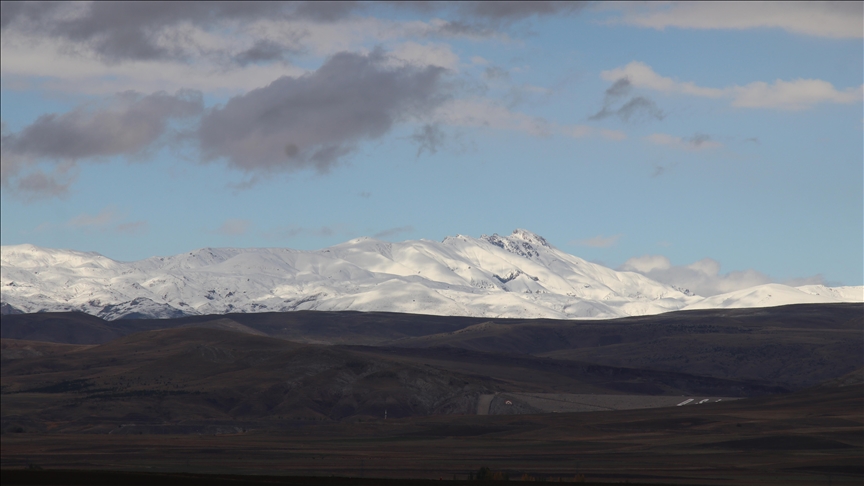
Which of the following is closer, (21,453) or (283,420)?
(21,453)

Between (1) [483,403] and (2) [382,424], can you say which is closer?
(2) [382,424]

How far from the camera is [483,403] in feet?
528

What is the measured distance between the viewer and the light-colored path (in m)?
157

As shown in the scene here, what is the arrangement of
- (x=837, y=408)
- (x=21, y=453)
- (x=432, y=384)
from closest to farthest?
(x=21, y=453) < (x=837, y=408) < (x=432, y=384)

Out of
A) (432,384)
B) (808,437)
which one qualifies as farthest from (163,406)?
(808,437)

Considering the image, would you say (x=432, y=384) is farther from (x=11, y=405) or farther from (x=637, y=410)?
(x=11, y=405)

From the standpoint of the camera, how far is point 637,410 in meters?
149

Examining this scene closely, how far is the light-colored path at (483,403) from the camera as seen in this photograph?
516 feet

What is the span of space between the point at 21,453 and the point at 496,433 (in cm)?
5192

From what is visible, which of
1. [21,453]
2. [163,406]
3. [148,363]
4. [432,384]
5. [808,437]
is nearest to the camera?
[21,453]

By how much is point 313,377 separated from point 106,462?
78.7m

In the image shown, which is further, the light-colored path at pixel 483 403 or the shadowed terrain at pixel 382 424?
the light-colored path at pixel 483 403

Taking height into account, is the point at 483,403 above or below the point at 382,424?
above

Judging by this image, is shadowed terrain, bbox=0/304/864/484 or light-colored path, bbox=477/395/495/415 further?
light-colored path, bbox=477/395/495/415
